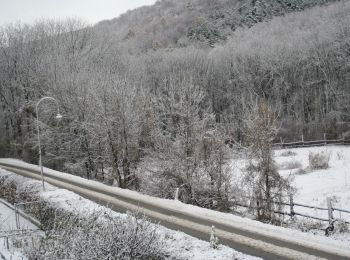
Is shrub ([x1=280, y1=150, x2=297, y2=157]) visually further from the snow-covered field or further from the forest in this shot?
the forest

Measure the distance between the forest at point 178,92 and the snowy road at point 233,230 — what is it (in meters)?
4.11

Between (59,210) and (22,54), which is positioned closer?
(59,210)

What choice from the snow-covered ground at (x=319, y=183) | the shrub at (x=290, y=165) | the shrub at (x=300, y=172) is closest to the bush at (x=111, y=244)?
the snow-covered ground at (x=319, y=183)

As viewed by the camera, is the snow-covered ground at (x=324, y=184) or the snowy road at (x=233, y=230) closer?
the snowy road at (x=233, y=230)

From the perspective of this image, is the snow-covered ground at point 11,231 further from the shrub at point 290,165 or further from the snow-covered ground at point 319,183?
the shrub at point 290,165

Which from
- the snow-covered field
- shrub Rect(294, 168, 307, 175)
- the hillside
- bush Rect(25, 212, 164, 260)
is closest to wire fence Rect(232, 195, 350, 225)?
the snow-covered field

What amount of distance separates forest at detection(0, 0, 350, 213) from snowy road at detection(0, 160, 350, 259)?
13.5 ft

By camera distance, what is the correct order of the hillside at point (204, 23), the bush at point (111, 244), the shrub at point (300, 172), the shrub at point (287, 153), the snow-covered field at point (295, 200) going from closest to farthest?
the bush at point (111, 244) < the snow-covered field at point (295, 200) < the shrub at point (300, 172) < the shrub at point (287, 153) < the hillside at point (204, 23)

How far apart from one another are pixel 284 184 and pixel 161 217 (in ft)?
23.6

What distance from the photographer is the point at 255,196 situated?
23219 millimetres

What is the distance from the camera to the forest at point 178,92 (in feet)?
91.3

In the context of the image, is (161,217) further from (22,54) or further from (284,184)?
(22,54)

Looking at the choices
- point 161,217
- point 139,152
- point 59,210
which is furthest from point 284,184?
point 139,152

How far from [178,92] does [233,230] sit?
1541cm
